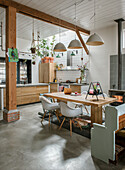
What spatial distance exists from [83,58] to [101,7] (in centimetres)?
288

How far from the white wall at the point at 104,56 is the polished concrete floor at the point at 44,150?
3.54 m

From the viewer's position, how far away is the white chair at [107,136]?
2.01 metres

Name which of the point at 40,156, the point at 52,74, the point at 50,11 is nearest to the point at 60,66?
the point at 52,74

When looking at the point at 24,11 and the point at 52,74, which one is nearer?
the point at 24,11

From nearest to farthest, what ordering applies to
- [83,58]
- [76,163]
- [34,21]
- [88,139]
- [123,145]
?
[76,163] < [123,145] < [88,139] < [34,21] < [83,58]

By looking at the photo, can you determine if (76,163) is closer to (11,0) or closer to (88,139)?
(88,139)

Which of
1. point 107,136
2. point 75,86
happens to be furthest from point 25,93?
point 107,136

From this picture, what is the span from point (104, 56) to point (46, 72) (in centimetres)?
337

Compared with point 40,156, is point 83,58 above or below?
above

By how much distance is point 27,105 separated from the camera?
613 centimetres

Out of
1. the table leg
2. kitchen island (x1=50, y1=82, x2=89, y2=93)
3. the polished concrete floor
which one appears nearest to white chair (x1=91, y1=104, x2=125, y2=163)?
the polished concrete floor

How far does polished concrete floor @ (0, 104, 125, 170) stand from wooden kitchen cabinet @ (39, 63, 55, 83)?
4602mm

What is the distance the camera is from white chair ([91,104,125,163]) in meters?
2.01

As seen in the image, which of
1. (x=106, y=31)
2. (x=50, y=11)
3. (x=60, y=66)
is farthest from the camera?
(x=60, y=66)
